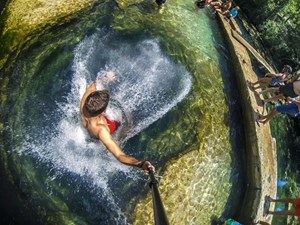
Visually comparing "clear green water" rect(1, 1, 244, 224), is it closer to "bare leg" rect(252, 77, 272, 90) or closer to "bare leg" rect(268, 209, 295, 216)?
"bare leg" rect(252, 77, 272, 90)

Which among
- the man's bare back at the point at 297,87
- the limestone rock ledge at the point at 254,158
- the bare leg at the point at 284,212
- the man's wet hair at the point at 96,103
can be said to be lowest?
the bare leg at the point at 284,212

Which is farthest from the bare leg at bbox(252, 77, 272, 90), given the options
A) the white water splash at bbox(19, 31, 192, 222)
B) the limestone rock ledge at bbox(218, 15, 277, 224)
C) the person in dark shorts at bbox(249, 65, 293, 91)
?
the white water splash at bbox(19, 31, 192, 222)

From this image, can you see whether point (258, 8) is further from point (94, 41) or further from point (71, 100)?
point (71, 100)

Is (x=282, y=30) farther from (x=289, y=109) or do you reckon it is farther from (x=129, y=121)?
(x=129, y=121)

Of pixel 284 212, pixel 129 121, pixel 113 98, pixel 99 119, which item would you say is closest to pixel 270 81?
pixel 284 212

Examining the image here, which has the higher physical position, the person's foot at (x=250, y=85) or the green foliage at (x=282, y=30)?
the green foliage at (x=282, y=30)

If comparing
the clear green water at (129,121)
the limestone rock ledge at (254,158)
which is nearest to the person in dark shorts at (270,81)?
the limestone rock ledge at (254,158)

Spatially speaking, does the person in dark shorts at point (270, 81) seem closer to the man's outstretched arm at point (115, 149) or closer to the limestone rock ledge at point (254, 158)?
the limestone rock ledge at point (254, 158)
